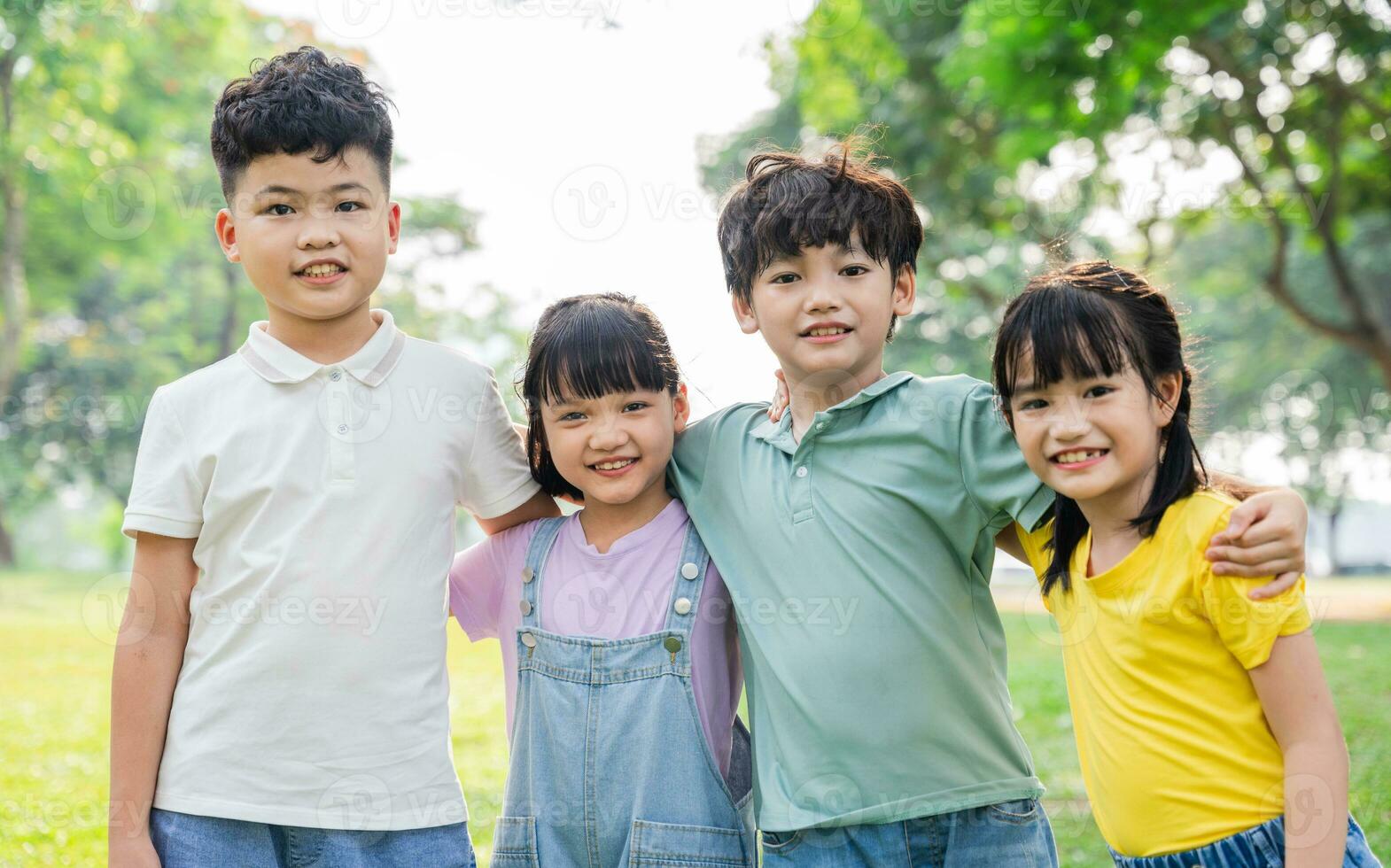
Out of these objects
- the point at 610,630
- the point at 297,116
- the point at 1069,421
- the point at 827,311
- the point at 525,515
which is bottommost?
the point at 610,630

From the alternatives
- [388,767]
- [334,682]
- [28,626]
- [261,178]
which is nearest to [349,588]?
[334,682]

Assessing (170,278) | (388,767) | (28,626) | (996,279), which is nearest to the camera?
(388,767)

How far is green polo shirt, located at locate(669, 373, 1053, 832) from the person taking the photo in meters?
2.04

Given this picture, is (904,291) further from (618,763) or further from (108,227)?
(108,227)

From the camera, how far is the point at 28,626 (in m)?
12.7

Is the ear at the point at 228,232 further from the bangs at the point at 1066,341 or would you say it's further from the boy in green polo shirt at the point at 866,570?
the bangs at the point at 1066,341

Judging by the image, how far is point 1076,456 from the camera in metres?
1.91

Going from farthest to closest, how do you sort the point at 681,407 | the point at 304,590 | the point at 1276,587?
1. the point at 681,407
2. the point at 304,590
3. the point at 1276,587

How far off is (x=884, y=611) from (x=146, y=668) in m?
1.29

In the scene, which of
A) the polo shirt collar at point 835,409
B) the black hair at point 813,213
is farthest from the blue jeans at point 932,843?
the black hair at point 813,213

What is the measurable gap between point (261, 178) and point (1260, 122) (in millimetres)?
9461

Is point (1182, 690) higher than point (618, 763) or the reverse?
higher

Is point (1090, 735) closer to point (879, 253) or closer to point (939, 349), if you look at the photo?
point (879, 253)

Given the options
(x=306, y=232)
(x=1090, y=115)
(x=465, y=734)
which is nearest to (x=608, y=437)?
(x=306, y=232)
